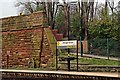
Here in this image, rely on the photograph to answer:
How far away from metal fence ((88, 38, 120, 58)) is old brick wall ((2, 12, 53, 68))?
1308mm

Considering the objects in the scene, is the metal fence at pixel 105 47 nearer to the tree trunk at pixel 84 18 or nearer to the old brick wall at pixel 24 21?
the old brick wall at pixel 24 21

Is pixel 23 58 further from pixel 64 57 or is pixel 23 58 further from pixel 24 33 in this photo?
pixel 64 57

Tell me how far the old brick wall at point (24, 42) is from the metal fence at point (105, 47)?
1.31 m

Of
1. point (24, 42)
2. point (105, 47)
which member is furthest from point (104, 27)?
point (24, 42)

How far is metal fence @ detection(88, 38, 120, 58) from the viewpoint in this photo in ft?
29.7

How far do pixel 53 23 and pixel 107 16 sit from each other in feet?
7.73

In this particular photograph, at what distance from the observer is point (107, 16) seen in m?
12.2

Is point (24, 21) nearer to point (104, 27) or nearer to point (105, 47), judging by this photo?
point (105, 47)

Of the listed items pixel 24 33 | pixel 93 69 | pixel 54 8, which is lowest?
pixel 93 69

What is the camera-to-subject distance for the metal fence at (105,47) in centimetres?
905

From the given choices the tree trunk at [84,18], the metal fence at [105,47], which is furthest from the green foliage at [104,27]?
the metal fence at [105,47]

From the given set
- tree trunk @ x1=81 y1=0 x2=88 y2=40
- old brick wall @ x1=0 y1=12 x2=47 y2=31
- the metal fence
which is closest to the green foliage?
tree trunk @ x1=81 y1=0 x2=88 y2=40

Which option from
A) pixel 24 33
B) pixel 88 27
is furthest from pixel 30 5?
pixel 24 33

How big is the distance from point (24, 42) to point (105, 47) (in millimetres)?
2627
